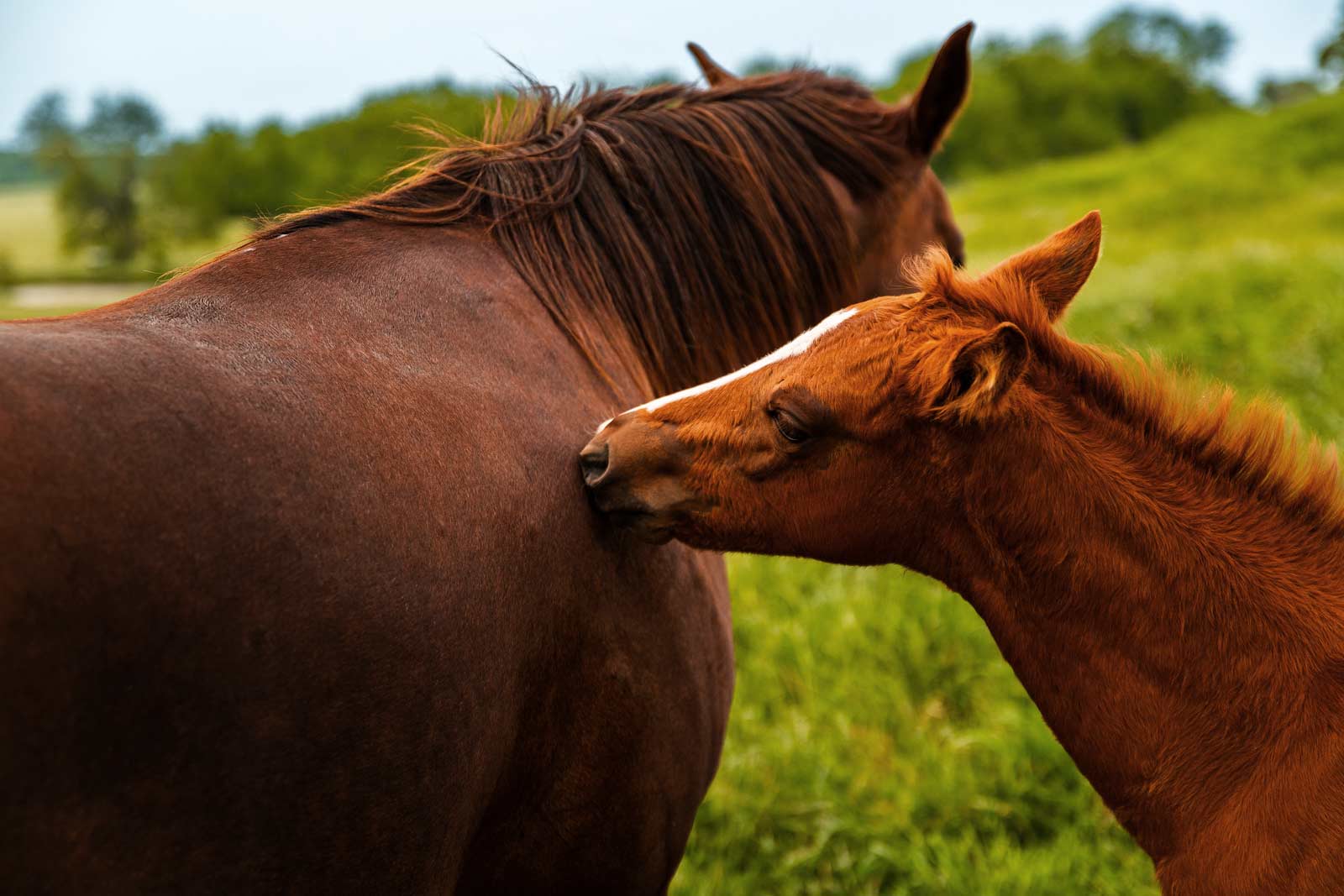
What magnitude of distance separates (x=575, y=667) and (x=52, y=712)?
910 millimetres

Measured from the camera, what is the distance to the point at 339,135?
22266 millimetres

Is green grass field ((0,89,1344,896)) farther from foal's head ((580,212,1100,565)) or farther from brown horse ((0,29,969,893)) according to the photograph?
brown horse ((0,29,969,893))

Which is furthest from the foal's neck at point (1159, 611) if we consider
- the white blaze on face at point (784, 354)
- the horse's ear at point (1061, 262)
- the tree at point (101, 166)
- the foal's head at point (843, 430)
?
the tree at point (101, 166)

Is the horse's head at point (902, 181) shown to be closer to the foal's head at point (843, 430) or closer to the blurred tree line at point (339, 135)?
the foal's head at point (843, 430)

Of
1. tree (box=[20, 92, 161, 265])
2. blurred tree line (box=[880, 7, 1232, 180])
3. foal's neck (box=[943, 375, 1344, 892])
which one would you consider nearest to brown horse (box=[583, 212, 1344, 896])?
foal's neck (box=[943, 375, 1344, 892])

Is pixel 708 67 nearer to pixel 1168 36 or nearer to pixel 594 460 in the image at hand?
pixel 594 460

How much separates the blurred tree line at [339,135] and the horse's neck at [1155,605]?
19.3 meters

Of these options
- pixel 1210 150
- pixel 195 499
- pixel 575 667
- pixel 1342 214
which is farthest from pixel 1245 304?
pixel 1210 150

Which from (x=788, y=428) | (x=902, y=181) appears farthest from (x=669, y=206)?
(x=902, y=181)

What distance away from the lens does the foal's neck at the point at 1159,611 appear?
1913 mm

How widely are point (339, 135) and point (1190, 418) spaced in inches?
904

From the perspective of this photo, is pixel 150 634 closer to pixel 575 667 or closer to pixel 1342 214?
pixel 575 667

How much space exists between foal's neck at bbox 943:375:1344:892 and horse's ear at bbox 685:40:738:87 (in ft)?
5.93

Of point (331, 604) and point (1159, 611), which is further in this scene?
point (1159, 611)
